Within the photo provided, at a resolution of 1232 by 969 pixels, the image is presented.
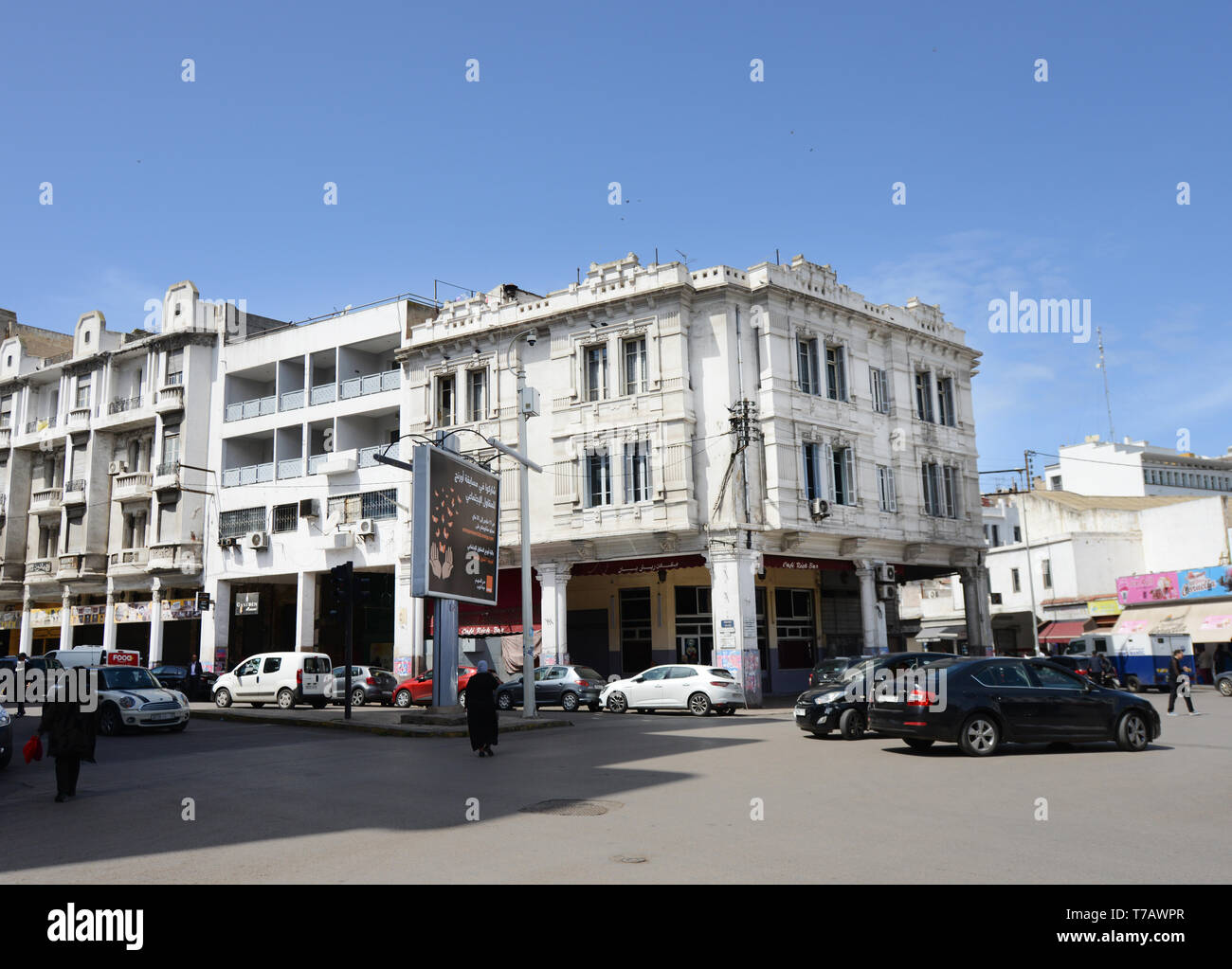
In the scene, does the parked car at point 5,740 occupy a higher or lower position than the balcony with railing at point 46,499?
lower

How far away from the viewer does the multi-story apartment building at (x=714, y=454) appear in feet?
104

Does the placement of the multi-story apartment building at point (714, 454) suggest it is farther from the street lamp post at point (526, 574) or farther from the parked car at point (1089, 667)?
the street lamp post at point (526, 574)

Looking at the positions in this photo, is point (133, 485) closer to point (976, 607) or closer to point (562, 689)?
point (562, 689)

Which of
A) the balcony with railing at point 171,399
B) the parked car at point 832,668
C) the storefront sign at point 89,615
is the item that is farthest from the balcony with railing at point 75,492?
the parked car at point 832,668

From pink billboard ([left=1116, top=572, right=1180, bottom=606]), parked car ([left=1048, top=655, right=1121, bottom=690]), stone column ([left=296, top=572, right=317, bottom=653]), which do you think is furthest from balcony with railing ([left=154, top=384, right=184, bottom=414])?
pink billboard ([left=1116, top=572, right=1180, bottom=606])

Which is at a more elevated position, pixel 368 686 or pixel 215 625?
pixel 215 625

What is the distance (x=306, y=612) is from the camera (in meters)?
40.1

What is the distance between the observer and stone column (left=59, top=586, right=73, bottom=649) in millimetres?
47906

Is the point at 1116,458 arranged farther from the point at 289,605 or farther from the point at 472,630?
the point at 289,605

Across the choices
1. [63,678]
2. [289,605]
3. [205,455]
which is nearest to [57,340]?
[205,455]

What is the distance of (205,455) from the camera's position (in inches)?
1754

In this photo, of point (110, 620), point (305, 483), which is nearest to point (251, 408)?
point (305, 483)

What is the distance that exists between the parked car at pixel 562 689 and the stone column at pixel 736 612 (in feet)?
14.5

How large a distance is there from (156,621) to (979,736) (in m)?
40.0
